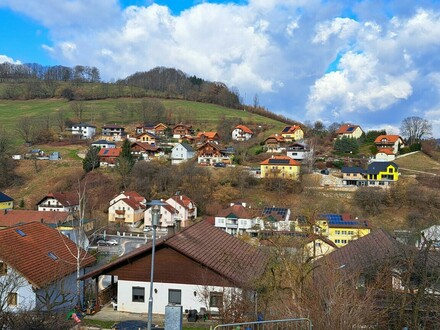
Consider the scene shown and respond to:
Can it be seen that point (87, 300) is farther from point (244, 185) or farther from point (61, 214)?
point (244, 185)

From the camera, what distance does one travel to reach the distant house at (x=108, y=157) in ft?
223

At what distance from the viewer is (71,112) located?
341 ft

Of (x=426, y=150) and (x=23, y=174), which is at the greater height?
(x=426, y=150)

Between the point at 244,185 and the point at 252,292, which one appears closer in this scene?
the point at 252,292

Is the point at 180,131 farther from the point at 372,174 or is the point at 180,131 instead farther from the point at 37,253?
the point at 37,253

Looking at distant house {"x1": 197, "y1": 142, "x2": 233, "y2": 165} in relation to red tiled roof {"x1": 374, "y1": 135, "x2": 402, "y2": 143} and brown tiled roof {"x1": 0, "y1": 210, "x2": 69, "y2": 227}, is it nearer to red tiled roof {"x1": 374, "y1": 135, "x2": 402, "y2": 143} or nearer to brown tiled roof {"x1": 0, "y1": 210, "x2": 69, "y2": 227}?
red tiled roof {"x1": 374, "y1": 135, "x2": 402, "y2": 143}

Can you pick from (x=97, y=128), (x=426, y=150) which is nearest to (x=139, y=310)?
(x=426, y=150)

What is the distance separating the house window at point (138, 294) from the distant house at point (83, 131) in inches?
2991

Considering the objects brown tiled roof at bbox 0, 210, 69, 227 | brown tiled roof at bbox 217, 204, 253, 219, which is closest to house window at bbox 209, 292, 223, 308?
brown tiled roof at bbox 0, 210, 69, 227

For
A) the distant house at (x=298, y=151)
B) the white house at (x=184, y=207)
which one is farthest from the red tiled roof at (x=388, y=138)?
the white house at (x=184, y=207)

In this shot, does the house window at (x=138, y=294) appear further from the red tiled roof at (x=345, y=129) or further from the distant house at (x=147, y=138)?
the red tiled roof at (x=345, y=129)

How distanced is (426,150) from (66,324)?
7495cm

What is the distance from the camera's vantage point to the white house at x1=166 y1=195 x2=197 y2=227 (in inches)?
1970

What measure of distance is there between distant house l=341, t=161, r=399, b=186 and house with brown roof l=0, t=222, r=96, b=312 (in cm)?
4592
